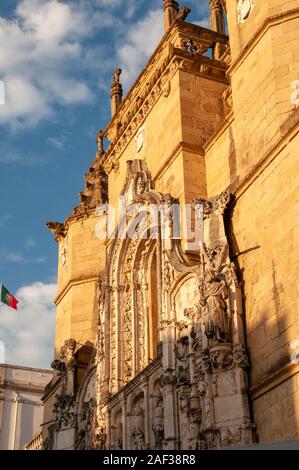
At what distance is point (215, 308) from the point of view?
12.9m

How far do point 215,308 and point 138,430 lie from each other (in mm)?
4058

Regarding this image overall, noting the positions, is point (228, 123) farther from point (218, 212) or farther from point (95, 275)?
point (95, 275)

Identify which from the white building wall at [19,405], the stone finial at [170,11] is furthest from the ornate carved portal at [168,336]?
the white building wall at [19,405]

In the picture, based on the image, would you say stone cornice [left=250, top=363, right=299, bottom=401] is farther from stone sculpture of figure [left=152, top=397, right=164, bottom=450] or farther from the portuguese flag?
the portuguese flag

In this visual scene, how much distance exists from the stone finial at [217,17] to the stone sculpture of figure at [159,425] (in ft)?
31.1

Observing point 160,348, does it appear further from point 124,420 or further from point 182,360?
point 124,420

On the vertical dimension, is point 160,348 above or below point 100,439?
above

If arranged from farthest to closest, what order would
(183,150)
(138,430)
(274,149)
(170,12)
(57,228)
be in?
(57,228) → (170,12) → (183,150) → (138,430) → (274,149)

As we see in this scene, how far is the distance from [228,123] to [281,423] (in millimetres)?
6188

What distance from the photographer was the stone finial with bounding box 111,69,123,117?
22062mm

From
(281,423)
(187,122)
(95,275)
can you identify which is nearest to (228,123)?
(187,122)

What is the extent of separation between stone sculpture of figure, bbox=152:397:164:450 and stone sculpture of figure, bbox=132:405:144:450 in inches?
25.1

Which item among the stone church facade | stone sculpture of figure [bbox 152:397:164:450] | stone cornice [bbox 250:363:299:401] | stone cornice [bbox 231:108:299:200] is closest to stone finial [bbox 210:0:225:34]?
the stone church facade

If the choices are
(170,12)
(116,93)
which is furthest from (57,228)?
(170,12)
